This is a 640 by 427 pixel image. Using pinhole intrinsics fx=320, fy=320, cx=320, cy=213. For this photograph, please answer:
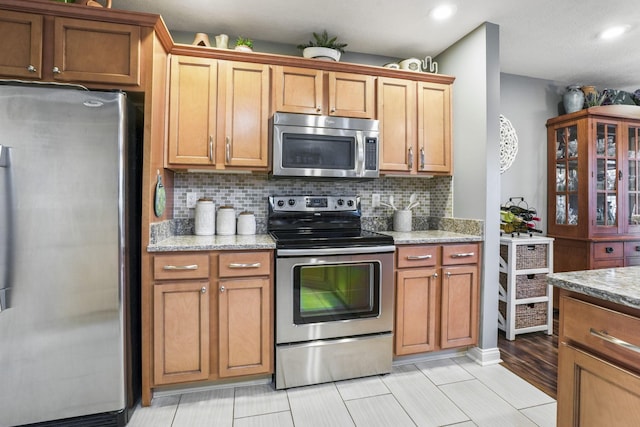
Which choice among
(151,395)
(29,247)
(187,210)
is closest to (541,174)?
(187,210)

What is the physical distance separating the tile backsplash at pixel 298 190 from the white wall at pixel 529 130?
3.20ft

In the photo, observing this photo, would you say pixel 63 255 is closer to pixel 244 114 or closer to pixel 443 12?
pixel 244 114

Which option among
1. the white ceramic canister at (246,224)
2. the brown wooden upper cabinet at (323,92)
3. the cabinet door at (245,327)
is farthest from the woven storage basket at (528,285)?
the white ceramic canister at (246,224)

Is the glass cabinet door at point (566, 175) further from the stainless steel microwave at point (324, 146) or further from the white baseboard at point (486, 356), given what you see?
the stainless steel microwave at point (324, 146)

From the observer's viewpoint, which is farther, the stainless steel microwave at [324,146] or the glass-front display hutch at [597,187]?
the glass-front display hutch at [597,187]

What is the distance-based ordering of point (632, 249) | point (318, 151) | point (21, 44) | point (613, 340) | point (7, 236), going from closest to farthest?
point (613, 340), point (7, 236), point (21, 44), point (318, 151), point (632, 249)

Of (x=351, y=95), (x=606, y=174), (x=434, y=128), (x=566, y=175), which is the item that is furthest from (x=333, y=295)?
(x=606, y=174)

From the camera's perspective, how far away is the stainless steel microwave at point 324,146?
225cm

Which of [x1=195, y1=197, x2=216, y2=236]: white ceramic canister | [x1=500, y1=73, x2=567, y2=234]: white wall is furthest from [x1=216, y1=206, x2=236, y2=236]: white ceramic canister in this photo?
[x1=500, y1=73, x2=567, y2=234]: white wall

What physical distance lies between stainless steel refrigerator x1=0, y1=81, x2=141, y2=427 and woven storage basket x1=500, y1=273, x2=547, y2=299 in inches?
115

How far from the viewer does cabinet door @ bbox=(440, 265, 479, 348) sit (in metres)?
2.32

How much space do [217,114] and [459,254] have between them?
2.00 metres

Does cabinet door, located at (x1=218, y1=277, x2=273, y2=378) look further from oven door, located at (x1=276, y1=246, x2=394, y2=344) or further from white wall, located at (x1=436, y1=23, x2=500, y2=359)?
white wall, located at (x1=436, y1=23, x2=500, y2=359)

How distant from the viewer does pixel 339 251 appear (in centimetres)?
206
